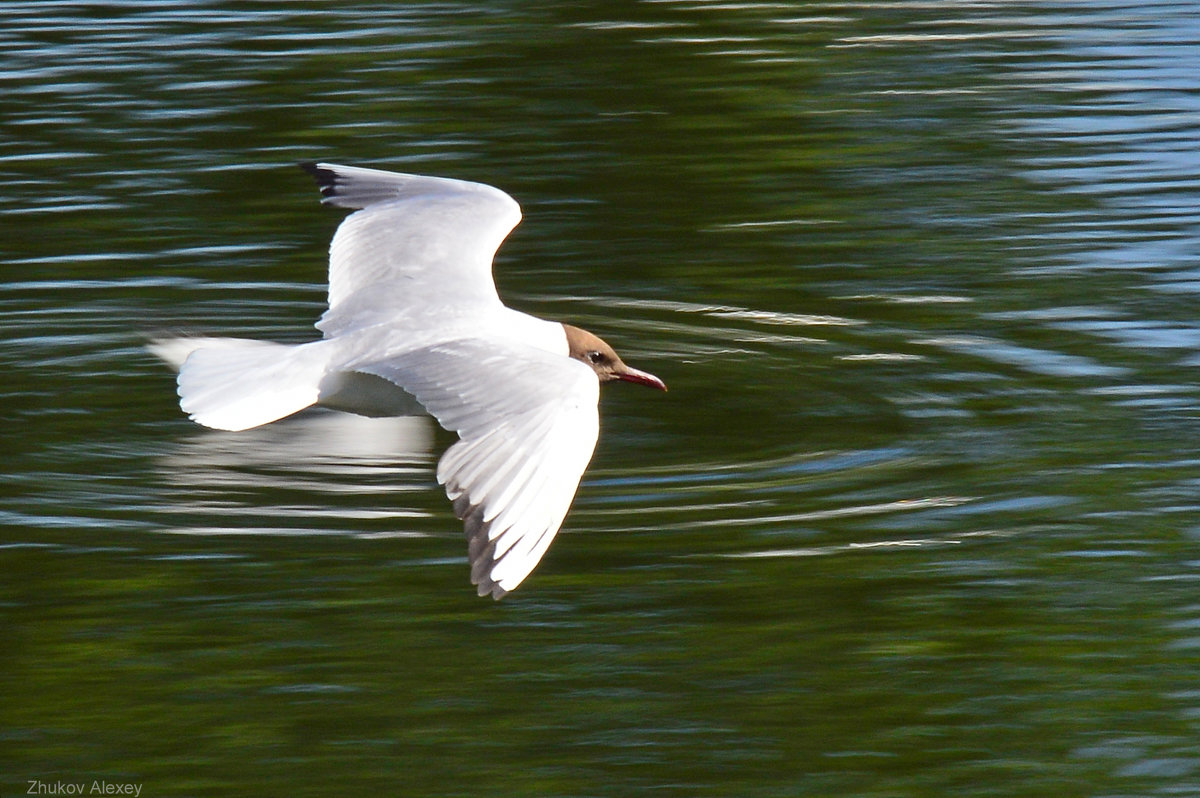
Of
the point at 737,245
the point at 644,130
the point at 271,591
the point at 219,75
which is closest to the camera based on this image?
the point at 271,591

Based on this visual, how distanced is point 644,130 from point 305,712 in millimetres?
6512

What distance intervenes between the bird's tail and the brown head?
3.49ft

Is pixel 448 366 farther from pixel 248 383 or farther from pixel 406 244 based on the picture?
pixel 406 244

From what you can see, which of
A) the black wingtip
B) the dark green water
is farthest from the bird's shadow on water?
the black wingtip

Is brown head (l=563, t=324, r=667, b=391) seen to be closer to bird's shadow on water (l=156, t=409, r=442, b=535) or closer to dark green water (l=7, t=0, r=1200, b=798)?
dark green water (l=7, t=0, r=1200, b=798)

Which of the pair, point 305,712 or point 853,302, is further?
point 853,302

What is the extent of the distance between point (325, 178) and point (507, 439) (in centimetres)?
304

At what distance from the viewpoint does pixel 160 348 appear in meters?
8.17

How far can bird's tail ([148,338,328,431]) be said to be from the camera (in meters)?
6.05

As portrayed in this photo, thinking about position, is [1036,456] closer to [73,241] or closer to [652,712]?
[652,712]

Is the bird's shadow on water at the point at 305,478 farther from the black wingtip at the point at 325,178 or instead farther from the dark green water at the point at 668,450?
the black wingtip at the point at 325,178

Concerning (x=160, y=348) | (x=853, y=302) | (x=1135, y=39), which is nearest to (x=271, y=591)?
(x=160, y=348)

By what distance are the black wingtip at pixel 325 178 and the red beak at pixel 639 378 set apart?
4.47 feet

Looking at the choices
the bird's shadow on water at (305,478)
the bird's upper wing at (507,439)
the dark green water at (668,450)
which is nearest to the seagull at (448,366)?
the bird's upper wing at (507,439)
